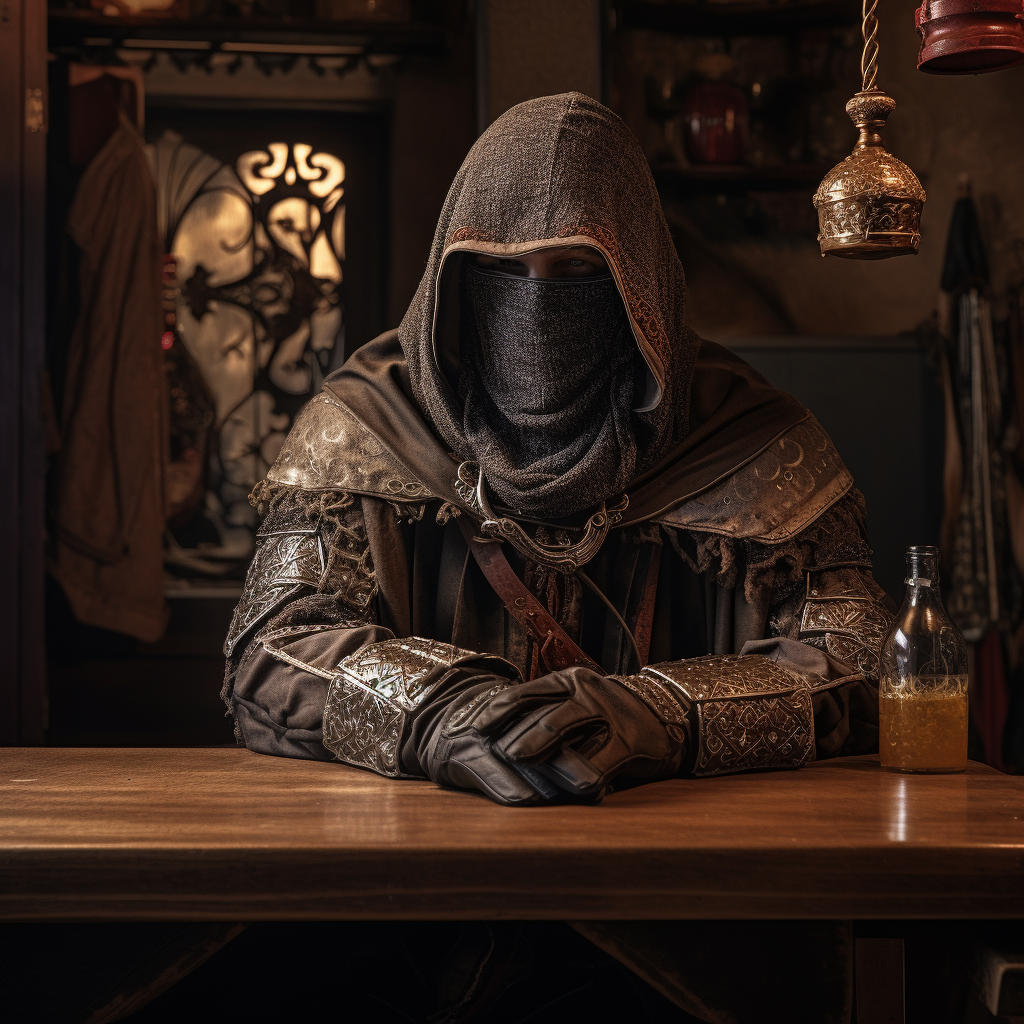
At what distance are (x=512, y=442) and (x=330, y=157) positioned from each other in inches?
92.9

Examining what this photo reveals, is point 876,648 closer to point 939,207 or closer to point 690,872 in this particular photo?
point 690,872

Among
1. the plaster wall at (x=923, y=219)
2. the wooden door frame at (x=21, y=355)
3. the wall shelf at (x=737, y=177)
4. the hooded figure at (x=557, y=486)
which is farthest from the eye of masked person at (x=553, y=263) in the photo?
the plaster wall at (x=923, y=219)

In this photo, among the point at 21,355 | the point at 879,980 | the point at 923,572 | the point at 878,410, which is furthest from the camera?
the point at 878,410

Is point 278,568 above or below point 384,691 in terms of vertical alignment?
above

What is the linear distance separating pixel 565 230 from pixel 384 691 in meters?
0.72

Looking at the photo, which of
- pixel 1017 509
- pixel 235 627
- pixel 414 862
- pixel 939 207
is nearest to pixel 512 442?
pixel 235 627

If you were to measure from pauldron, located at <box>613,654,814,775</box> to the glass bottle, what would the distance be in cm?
12

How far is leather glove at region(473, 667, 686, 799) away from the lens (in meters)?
1.30

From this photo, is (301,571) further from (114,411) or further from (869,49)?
(114,411)

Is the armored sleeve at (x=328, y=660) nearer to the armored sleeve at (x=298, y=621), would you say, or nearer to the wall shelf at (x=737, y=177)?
the armored sleeve at (x=298, y=621)

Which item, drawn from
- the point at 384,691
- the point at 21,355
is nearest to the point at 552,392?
the point at 384,691

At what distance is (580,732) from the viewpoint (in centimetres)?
135

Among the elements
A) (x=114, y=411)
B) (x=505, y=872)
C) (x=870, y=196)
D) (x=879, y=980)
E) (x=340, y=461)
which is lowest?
(x=879, y=980)

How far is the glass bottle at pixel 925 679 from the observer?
1.48 m
